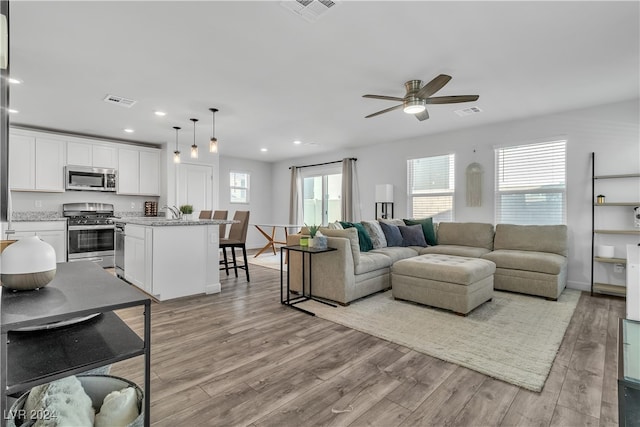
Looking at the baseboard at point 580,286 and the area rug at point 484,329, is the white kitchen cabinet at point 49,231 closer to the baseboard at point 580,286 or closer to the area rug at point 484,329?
the area rug at point 484,329

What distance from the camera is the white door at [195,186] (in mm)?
6570

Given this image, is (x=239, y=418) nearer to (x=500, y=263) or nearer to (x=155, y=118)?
(x=500, y=263)

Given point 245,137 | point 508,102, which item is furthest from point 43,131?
point 508,102

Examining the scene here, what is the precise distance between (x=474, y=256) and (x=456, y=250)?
26cm

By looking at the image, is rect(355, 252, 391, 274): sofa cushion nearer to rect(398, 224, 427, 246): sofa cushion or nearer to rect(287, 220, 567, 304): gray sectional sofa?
rect(287, 220, 567, 304): gray sectional sofa

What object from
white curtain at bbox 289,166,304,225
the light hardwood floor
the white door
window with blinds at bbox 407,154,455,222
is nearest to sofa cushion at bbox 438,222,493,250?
window with blinds at bbox 407,154,455,222

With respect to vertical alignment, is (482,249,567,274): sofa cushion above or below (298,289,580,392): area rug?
above

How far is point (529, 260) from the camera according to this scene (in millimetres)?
3926

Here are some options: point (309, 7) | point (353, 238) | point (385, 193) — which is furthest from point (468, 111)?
point (309, 7)

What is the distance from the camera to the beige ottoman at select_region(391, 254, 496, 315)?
3175 mm

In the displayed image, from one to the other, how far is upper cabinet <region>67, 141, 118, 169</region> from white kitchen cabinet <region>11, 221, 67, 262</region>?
1.12m

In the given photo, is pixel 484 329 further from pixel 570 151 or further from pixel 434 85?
pixel 570 151

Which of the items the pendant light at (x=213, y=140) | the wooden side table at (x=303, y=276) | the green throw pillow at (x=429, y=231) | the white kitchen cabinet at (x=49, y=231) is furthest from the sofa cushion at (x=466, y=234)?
the white kitchen cabinet at (x=49, y=231)

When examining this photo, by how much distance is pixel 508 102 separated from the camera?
4.03m
